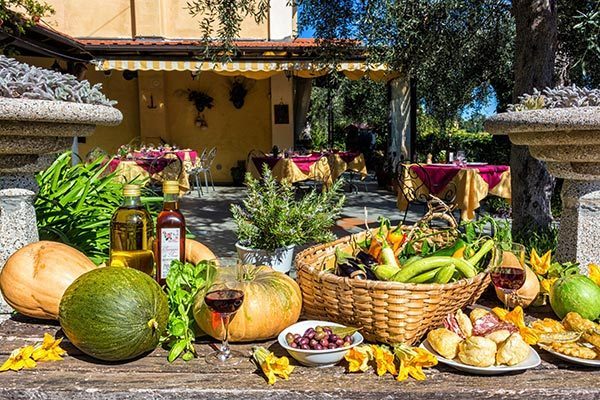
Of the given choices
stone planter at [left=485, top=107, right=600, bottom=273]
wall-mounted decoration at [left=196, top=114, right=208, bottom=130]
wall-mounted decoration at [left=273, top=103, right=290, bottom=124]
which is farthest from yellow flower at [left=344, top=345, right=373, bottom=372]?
wall-mounted decoration at [left=196, top=114, right=208, bottom=130]

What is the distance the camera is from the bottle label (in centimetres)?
182

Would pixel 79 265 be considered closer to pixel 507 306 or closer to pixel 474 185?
pixel 507 306

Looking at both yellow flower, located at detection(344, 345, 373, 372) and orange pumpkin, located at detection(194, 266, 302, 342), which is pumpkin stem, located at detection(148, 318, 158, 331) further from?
yellow flower, located at detection(344, 345, 373, 372)

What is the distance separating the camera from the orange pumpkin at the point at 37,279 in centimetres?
165

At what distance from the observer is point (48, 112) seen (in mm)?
1538

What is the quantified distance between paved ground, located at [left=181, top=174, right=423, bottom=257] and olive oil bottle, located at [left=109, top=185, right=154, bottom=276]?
414cm

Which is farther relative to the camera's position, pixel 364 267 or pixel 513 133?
pixel 513 133

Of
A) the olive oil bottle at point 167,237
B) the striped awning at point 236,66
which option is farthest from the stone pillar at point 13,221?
the striped awning at point 236,66

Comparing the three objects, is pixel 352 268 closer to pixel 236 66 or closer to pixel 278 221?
pixel 278 221

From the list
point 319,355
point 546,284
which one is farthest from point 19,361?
point 546,284

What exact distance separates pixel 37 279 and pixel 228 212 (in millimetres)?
7586

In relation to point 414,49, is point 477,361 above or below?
below

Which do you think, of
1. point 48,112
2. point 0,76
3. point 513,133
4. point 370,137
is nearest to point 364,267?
point 513,133

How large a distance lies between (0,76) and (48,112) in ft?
0.70
